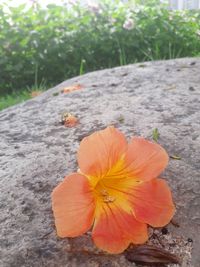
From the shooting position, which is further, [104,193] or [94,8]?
[94,8]

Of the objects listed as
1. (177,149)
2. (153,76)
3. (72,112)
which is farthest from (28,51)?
(177,149)

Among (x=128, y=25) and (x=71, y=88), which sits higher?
(x=71, y=88)

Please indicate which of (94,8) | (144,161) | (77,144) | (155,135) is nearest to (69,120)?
(77,144)

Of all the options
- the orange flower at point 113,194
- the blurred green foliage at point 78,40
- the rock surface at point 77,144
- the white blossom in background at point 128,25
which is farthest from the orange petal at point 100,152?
the white blossom in background at point 128,25

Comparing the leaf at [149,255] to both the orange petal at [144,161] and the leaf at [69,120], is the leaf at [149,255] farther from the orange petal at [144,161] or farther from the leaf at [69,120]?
the leaf at [69,120]

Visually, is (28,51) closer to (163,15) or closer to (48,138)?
(163,15)

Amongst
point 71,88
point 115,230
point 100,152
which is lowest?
point 71,88

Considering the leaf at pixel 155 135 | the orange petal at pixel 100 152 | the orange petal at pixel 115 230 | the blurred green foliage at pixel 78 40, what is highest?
the orange petal at pixel 100 152

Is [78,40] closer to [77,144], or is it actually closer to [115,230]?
[77,144]

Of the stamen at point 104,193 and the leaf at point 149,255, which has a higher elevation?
the stamen at point 104,193
